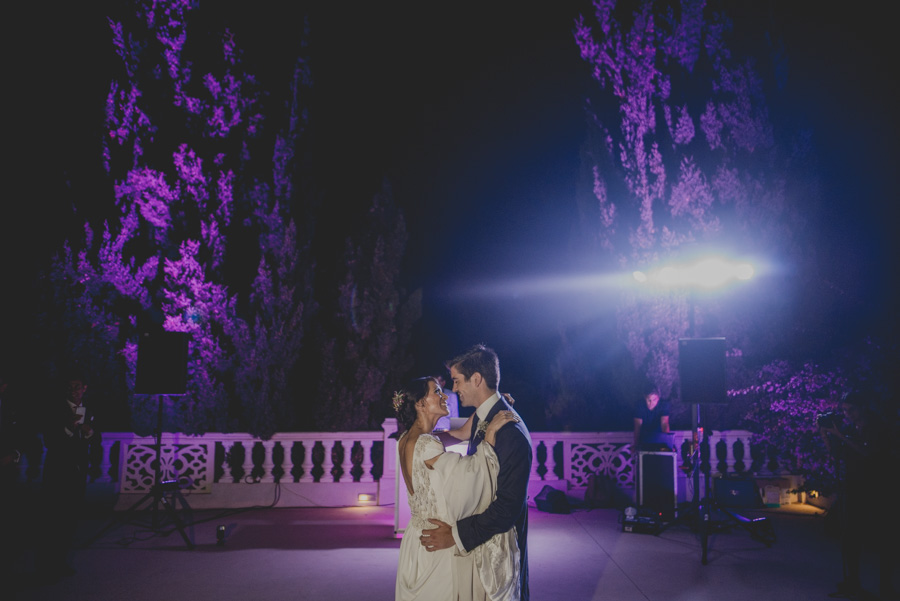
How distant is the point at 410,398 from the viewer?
11.3ft

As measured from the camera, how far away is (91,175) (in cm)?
980

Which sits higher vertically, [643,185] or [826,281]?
[643,185]

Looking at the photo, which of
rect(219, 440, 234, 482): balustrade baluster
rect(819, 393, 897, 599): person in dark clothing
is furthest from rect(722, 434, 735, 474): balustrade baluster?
rect(219, 440, 234, 482): balustrade baluster

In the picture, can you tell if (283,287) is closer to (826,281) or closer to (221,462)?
(221,462)

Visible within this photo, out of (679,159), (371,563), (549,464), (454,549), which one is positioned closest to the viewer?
(454,549)

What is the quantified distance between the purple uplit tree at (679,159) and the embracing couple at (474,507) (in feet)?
26.0

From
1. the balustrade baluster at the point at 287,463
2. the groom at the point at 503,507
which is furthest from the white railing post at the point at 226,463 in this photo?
the groom at the point at 503,507

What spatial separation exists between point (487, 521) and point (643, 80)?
10.9 metres

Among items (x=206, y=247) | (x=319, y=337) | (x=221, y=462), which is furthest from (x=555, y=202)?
(x=221, y=462)

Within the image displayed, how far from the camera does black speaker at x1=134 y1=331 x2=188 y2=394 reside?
Answer: 670cm

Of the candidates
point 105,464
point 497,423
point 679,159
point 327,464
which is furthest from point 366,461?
point 679,159

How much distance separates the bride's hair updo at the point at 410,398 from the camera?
11.2 ft

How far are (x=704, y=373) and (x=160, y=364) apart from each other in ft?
20.2

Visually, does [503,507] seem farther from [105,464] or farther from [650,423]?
[105,464]
